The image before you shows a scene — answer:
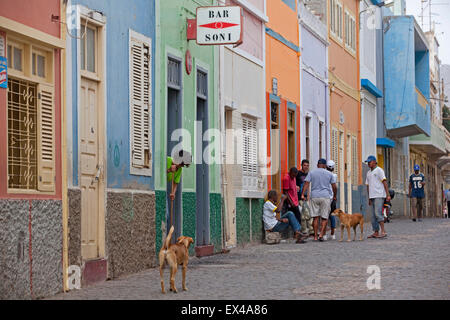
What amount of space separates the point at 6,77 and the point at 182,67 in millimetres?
6510

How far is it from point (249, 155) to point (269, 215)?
1362mm

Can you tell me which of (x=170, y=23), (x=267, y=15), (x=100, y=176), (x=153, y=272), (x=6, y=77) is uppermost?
(x=267, y=15)

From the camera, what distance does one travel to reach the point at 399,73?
139 feet

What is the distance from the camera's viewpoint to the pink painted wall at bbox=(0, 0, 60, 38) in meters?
10.5

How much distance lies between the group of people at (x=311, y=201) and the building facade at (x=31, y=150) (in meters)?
10.5

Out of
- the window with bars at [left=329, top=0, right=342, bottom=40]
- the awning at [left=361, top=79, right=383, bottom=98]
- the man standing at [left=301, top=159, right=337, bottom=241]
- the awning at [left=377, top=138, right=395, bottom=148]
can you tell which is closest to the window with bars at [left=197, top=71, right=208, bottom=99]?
the man standing at [left=301, top=159, right=337, bottom=241]

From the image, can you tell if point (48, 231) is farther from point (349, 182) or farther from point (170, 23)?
point (349, 182)

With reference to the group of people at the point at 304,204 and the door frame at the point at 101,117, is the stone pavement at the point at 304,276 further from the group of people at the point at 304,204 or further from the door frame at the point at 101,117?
the group of people at the point at 304,204

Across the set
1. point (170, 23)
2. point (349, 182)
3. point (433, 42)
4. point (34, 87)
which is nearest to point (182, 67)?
point (170, 23)

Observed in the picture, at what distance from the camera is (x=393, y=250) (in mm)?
18000

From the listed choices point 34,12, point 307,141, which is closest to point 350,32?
point 307,141

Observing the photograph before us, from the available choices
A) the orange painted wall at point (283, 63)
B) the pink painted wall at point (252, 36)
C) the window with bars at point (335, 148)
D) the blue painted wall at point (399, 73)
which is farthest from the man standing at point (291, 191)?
the blue painted wall at point (399, 73)

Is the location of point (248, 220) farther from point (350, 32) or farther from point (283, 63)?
point (350, 32)

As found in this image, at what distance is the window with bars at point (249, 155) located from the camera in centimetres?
2123
